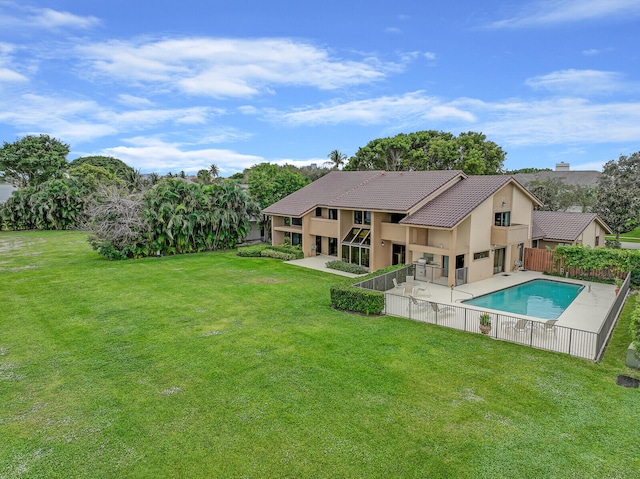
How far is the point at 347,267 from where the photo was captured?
97.0 feet

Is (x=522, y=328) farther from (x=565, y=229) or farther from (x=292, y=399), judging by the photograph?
(x=565, y=229)

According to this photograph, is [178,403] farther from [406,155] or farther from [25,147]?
[25,147]

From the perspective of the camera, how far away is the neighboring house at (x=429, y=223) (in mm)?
26000

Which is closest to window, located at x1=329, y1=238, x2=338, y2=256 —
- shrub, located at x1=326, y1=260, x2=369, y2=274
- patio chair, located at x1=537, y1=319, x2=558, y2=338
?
shrub, located at x1=326, y1=260, x2=369, y2=274

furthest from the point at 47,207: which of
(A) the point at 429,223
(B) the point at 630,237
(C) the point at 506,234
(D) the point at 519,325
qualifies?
(B) the point at 630,237

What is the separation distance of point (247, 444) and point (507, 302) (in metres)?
17.5

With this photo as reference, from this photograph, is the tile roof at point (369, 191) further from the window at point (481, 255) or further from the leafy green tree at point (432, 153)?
the leafy green tree at point (432, 153)

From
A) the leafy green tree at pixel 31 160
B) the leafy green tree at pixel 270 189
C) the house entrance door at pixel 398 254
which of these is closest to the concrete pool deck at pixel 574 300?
the house entrance door at pixel 398 254

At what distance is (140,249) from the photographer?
35.7 metres

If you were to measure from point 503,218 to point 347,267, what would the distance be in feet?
38.3

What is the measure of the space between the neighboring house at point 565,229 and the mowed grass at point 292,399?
46.4 ft

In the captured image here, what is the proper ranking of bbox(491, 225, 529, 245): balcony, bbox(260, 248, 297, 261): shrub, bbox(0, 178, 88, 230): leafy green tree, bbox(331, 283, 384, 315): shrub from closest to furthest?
bbox(331, 283, 384, 315): shrub
bbox(491, 225, 529, 245): balcony
bbox(260, 248, 297, 261): shrub
bbox(0, 178, 88, 230): leafy green tree

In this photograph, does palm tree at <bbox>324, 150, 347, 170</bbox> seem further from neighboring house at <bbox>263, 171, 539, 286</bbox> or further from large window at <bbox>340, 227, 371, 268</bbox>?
large window at <bbox>340, 227, 371, 268</bbox>

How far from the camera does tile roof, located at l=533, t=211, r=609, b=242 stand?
30281 millimetres
